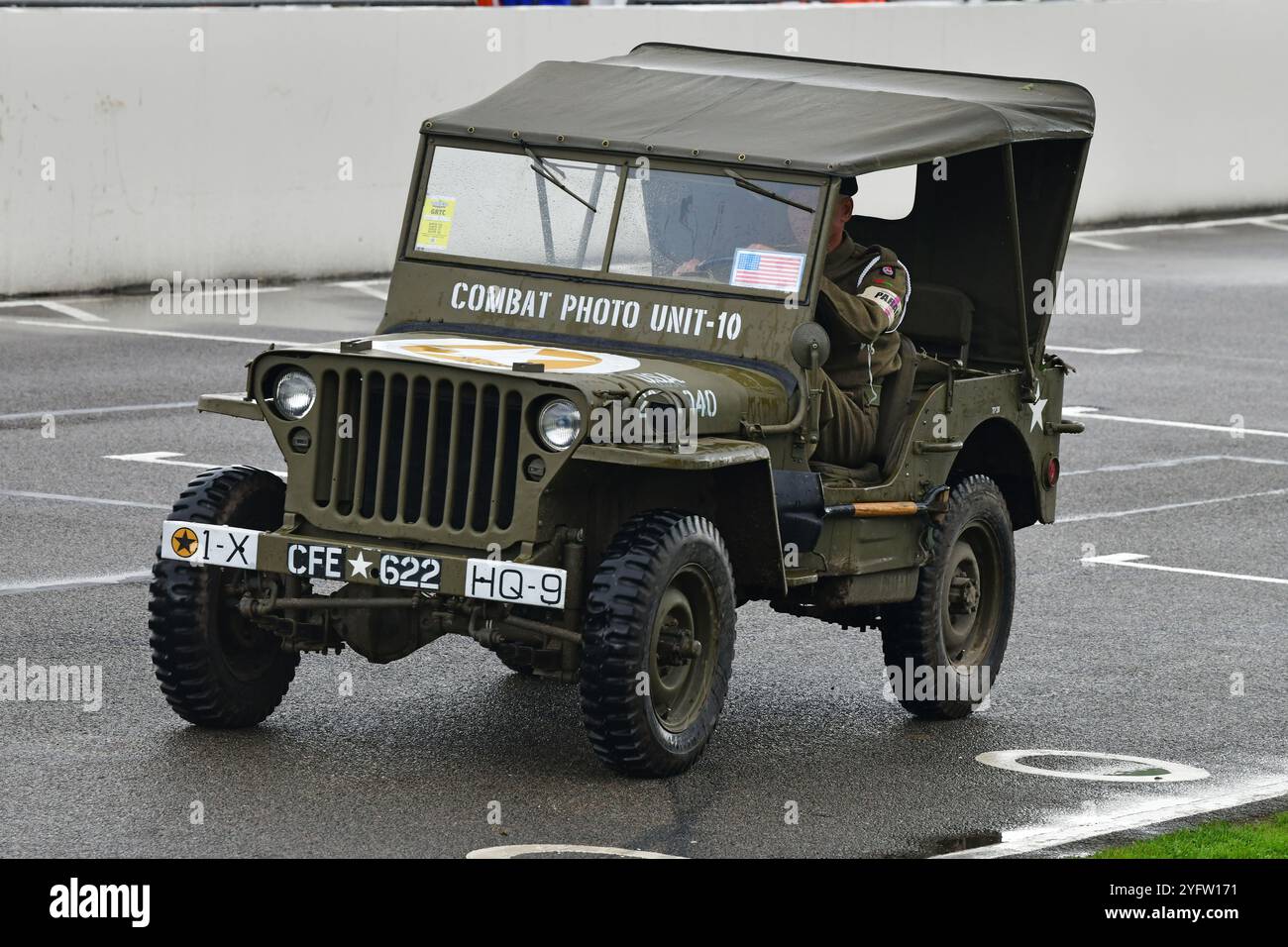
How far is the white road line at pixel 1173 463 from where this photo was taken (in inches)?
589

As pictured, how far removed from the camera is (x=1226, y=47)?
1171 inches

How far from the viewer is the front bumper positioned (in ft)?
24.6

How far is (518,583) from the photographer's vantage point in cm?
751

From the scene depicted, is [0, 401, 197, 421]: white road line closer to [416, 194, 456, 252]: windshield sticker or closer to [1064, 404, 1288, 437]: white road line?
[1064, 404, 1288, 437]: white road line

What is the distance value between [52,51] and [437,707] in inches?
494

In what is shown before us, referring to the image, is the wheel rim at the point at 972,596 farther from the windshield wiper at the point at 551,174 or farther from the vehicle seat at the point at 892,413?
the windshield wiper at the point at 551,174

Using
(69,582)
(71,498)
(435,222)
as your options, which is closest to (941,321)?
(435,222)

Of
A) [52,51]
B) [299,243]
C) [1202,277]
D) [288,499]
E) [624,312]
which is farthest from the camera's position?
[1202,277]

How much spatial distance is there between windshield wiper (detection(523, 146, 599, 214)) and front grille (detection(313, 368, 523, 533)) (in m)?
1.41

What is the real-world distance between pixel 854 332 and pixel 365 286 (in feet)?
45.7

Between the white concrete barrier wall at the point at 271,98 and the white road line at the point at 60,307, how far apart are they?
5.2 inches
